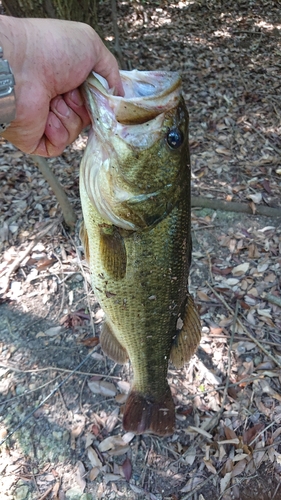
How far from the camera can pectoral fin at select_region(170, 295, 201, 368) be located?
1.99 metres

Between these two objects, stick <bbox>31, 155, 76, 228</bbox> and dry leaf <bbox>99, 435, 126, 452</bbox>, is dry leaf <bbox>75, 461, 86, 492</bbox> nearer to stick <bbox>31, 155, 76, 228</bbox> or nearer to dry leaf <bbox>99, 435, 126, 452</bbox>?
dry leaf <bbox>99, 435, 126, 452</bbox>

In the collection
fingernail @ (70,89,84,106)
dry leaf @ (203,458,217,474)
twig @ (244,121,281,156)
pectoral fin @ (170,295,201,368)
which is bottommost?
dry leaf @ (203,458,217,474)

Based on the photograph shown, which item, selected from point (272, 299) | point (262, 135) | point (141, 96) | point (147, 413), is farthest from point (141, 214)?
point (262, 135)

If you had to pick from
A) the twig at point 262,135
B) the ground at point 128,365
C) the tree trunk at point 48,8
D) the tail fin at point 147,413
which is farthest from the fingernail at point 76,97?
the twig at point 262,135

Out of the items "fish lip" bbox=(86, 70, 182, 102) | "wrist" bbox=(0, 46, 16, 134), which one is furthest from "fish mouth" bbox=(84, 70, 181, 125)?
"wrist" bbox=(0, 46, 16, 134)

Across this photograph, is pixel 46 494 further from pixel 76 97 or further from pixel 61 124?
pixel 76 97

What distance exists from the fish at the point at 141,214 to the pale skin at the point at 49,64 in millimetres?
66

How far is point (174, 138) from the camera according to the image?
1.57 meters

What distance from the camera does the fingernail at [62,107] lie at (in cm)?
158

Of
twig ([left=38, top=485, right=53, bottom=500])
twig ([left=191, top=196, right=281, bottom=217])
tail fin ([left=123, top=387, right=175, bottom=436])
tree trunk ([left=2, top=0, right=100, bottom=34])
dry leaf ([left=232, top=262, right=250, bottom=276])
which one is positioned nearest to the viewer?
tail fin ([left=123, top=387, right=175, bottom=436])

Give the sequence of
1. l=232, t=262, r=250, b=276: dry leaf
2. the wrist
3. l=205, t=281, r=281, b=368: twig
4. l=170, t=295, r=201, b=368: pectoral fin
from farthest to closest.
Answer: l=232, t=262, r=250, b=276: dry leaf < l=205, t=281, r=281, b=368: twig < l=170, t=295, r=201, b=368: pectoral fin < the wrist

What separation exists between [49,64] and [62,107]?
220 mm

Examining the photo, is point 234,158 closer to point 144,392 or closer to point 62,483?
point 144,392

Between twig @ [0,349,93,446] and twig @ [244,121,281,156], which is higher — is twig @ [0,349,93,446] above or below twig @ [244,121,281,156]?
below
